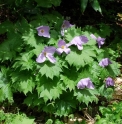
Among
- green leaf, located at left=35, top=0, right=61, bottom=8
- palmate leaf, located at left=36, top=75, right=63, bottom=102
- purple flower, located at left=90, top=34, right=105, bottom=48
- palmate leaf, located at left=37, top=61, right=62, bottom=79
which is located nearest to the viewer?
palmate leaf, located at left=37, top=61, right=62, bottom=79

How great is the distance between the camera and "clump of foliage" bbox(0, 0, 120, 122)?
112 inches

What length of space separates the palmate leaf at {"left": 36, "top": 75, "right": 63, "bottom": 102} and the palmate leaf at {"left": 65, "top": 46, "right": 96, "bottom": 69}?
0.26m

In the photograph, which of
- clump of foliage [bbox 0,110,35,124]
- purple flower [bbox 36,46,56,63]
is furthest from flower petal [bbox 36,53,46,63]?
clump of foliage [bbox 0,110,35,124]

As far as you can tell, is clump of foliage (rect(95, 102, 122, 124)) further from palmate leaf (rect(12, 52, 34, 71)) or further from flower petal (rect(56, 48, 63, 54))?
palmate leaf (rect(12, 52, 34, 71))

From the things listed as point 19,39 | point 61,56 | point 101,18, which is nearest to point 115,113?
point 61,56

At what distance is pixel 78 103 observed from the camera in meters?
3.17

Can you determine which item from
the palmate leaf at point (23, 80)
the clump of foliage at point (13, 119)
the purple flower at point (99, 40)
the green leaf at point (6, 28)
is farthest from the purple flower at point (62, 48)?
the clump of foliage at point (13, 119)

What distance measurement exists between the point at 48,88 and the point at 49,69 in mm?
205

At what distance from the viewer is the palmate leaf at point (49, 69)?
2.76m

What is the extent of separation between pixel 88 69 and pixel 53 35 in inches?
19.5

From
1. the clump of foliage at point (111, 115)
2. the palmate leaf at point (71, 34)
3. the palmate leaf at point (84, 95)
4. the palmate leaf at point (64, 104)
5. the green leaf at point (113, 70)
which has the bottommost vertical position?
the clump of foliage at point (111, 115)

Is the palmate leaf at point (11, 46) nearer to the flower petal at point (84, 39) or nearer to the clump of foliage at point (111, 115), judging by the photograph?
the flower petal at point (84, 39)

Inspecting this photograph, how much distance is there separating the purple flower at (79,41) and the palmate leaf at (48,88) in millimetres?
393

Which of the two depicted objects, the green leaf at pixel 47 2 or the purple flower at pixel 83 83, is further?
the green leaf at pixel 47 2
